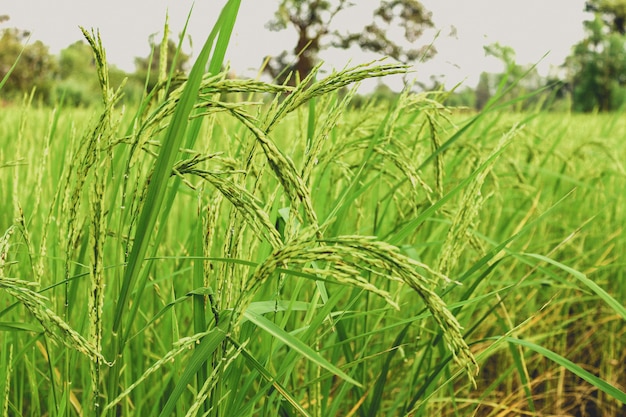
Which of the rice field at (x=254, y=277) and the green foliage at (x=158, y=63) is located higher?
the green foliage at (x=158, y=63)

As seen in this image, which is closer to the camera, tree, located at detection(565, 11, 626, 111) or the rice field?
the rice field

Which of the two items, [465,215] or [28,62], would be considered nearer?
[465,215]

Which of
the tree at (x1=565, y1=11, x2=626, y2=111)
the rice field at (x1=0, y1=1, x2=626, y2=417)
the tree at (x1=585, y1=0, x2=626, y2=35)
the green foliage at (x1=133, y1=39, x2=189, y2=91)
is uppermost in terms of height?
the tree at (x1=585, y1=0, x2=626, y2=35)

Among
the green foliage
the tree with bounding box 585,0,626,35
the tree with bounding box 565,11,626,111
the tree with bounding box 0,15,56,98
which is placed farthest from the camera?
the tree with bounding box 585,0,626,35

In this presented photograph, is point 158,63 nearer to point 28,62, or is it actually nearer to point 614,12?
point 28,62

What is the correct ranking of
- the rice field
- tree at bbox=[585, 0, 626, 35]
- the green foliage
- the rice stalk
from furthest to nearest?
tree at bbox=[585, 0, 626, 35]
the rice stalk
the green foliage
the rice field

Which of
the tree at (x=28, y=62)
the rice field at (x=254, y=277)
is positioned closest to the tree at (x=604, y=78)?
the tree at (x=28, y=62)

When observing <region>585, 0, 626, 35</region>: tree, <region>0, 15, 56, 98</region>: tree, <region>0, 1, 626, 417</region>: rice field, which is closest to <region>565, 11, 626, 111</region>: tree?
<region>585, 0, 626, 35</region>: tree

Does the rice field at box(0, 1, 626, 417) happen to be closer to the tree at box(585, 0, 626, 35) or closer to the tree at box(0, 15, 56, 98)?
the tree at box(0, 15, 56, 98)

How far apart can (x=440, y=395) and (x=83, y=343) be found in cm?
116

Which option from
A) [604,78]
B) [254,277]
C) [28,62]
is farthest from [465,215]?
[604,78]

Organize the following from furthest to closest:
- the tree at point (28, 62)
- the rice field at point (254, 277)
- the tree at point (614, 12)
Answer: the tree at point (614, 12) < the tree at point (28, 62) < the rice field at point (254, 277)

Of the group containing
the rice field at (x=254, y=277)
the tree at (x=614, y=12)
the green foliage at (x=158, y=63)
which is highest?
the tree at (x=614, y=12)

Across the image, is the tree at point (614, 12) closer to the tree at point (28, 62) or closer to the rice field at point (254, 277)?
the tree at point (28, 62)
